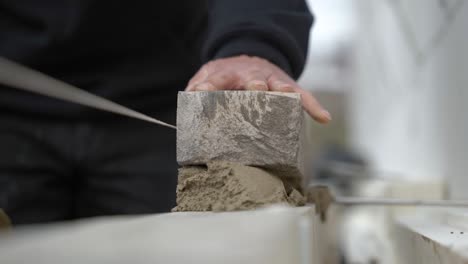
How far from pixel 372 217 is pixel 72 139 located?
1602 mm

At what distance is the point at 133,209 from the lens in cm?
183

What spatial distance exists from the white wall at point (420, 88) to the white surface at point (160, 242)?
133 cm

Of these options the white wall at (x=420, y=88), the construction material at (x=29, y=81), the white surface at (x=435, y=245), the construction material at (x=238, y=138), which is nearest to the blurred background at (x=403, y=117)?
the white wall at (x=420, y=88)

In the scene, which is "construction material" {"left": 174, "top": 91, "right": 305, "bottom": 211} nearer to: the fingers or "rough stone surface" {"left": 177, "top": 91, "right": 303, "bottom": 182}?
"rough stone surface" {"left": 177, "top": 91, "right": 303, "bottom": 182}

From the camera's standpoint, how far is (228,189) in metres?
1.03

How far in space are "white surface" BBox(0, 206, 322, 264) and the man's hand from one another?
58 centimetres

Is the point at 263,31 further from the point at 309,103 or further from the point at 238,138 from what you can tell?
the point at 238,138

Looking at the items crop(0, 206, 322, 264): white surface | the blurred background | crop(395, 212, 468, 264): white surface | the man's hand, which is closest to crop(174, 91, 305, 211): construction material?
the man's hand

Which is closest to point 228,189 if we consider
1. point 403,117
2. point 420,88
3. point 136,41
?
point 136,41

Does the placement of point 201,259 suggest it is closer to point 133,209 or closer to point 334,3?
point 133,209

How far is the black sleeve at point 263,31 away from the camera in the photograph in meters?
1.49

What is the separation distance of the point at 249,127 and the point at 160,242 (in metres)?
0.52

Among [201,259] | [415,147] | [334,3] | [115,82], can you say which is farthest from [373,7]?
[201,259]

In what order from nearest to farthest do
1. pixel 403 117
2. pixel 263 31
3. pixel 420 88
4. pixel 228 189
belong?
pixel 228 189 < pixel 263 31 < pixel 420 88 < pixel 403 117
